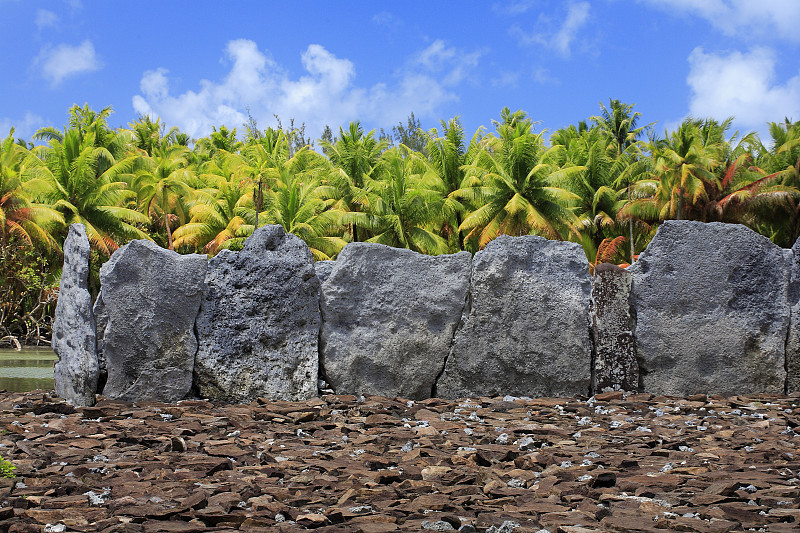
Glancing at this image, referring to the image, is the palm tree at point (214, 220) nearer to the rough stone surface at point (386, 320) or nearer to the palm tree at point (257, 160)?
A: the palm tree at point (257, 160)

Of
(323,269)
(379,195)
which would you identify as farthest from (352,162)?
(323,269)

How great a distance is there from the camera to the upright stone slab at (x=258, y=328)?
7.32 m

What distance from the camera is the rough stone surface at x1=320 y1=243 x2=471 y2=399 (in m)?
7.50

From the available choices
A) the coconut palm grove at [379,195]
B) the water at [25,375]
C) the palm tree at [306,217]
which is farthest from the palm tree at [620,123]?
the water at [25,375]

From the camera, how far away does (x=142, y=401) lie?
7.14m

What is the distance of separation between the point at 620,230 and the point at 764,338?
92.4ft

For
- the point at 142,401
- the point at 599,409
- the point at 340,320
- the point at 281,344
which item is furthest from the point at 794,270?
the point at 142,401

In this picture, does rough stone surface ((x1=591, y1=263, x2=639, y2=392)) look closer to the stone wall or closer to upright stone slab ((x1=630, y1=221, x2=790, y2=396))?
the stone wall

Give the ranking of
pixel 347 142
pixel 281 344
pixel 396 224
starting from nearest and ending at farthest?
pixel 281 344
pixel 396 224
pixel 347 142

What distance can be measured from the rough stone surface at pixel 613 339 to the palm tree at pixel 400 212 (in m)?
20.2

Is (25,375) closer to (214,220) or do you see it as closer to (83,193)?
(83,193)

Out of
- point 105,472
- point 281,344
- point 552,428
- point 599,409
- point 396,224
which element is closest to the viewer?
point 105,472

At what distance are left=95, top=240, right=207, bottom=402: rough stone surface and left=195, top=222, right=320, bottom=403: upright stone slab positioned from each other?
0.62 feet

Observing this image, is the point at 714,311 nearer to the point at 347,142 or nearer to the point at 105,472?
the point at 105,472
